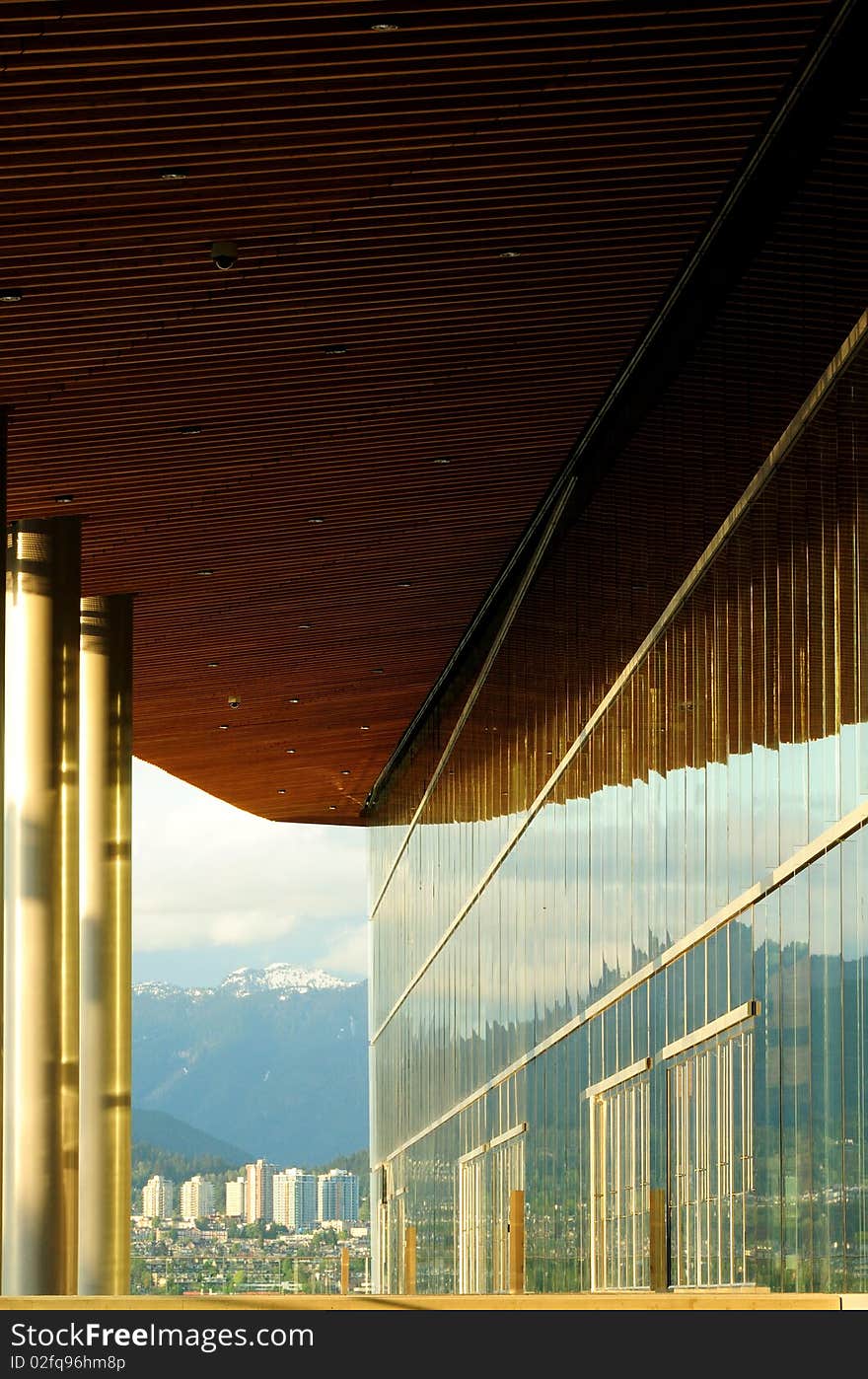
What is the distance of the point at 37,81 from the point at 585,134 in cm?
283

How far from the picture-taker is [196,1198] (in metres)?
43.5

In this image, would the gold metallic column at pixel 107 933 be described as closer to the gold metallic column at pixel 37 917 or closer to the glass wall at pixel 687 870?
the gold metallic column at pixel 37 917

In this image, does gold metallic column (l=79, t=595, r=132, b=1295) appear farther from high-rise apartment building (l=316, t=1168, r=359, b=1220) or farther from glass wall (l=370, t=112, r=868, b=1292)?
high-rise apartment building (l=316, t=1168, r=359, b=1220)

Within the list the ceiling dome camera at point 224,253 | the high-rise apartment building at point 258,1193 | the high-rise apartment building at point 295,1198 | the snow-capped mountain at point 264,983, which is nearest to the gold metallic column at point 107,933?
the ceiling dome camera at point 224,253

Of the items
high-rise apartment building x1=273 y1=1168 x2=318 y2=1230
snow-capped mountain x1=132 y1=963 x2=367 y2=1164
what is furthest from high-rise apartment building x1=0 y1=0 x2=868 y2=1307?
snow-capped mountain x1=132 y1=963 x2=367 y2=1164

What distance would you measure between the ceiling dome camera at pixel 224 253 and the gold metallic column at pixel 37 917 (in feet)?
20.9

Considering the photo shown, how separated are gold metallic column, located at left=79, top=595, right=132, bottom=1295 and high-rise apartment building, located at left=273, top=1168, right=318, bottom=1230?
18.3 meters

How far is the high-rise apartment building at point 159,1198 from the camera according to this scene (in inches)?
1612

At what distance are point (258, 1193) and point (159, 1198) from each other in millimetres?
2193

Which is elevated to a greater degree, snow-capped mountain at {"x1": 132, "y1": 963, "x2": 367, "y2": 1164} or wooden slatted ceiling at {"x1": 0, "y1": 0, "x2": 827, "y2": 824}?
wooden slatted ceiling at {"x1": 0, "y1": 0, "x2": 827, "y2": 824}

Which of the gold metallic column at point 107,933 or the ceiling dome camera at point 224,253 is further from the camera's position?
the gold metallic column at point 107,933

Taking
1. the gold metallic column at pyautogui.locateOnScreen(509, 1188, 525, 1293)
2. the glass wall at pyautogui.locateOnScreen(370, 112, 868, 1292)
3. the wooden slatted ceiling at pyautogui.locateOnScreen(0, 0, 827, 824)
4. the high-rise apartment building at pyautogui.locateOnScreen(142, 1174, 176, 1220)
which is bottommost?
the high-rise apartment building at pyautogui.locateOnScreen(142, 1174, 176, 1220)

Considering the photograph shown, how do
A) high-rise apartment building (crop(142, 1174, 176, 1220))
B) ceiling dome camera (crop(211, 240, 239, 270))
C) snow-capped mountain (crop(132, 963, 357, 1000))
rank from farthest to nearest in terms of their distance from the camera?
snow-capped mountain (crop(132, 963, 357, 1000)) < high-rise apartment building (crop(142, 1174, 176, 1220)) < ceiling dome camera (crop(211, 240, 239, 270))

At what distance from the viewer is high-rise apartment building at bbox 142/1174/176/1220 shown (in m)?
40.9
